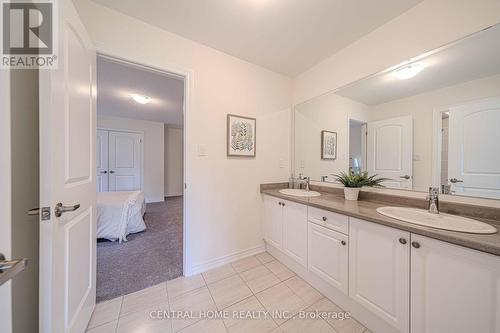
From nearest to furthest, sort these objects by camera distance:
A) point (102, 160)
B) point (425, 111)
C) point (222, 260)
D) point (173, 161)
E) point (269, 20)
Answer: point (425, 111)
point (269, 20)
point (222, 260)
point (102, 160)
point (173, 161)

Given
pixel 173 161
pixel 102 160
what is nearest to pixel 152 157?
pixel 173 161

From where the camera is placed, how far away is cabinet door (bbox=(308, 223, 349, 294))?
128 centimetres

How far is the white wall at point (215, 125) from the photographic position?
1.46m

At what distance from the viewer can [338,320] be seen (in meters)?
1.25

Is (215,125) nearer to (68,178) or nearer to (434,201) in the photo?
(68,178)

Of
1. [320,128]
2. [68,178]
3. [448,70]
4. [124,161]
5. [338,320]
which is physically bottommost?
[338,320]

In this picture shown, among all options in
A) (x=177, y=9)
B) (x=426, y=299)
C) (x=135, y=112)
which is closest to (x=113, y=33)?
(x=177, y=9)

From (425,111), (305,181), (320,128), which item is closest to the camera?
(425,111)

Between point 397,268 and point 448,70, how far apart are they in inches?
54.3

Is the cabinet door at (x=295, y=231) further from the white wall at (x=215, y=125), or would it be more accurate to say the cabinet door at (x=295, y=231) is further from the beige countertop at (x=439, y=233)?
the white wall at (x=215, y=125)

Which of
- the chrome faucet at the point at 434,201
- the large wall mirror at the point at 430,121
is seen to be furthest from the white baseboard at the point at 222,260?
the chrome faucet at the point at 434,201

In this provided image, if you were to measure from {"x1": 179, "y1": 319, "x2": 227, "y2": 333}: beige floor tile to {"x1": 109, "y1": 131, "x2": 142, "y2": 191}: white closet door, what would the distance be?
4650 millimetres

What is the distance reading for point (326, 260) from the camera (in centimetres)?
140

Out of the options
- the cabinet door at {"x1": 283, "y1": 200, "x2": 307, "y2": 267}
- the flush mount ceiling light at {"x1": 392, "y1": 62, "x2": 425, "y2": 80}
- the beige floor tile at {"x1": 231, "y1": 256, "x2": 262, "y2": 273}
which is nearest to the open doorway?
the beige floor tile at {"x1": 231, "y1": 256, "x2": 262, "y2": 273}
